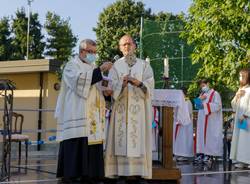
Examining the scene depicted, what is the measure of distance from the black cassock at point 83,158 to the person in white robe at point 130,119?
213 millimetres

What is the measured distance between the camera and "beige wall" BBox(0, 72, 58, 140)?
18188 millimetres

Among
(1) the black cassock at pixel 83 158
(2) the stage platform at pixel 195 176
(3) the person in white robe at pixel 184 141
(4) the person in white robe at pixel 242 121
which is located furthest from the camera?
(3) the person in white robe at pixel 184 141

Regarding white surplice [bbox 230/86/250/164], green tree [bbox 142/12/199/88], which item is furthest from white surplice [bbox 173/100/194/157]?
green tree [bbox 142/12/199/88]

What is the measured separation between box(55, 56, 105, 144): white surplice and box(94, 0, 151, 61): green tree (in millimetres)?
21610

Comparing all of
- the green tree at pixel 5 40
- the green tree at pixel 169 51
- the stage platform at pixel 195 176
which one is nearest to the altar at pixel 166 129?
the stage platform at pixel 195 176

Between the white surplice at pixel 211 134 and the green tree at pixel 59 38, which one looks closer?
the white surplice at pixel 211 134

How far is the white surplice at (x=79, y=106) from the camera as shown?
5.41 meters

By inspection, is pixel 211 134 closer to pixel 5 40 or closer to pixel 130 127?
pixel 130 127

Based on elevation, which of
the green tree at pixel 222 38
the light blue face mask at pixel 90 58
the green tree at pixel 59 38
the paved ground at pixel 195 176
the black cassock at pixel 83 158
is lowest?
the paved ground at pixel 195 176

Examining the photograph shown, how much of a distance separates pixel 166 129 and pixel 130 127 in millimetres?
724

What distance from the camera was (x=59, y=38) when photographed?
31484 mm

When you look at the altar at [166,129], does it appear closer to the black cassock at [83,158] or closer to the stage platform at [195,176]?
the stage platform at [195,176]

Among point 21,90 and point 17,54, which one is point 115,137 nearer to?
point 21,90

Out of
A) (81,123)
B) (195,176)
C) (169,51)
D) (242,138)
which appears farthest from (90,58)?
(169,51)
